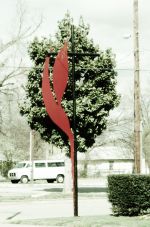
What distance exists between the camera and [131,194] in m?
16.3

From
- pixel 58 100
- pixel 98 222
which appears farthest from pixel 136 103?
pixel 98 222

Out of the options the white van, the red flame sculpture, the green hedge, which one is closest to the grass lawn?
the green hedge

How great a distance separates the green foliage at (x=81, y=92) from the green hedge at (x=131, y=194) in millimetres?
13280

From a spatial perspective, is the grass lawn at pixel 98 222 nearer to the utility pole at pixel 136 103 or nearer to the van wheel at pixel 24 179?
the utility pole at pixel 136 103

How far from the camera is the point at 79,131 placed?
98.3 feet

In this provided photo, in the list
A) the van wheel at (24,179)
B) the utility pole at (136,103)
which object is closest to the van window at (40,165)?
the van wheel at (24,179)

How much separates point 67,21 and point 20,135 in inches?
2399

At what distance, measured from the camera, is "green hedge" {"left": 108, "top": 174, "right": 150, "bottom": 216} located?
16234 millimetres

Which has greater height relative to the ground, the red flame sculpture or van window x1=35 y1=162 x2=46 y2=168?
the red flame sculpture

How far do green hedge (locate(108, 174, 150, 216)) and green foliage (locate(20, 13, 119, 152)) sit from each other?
1328cm

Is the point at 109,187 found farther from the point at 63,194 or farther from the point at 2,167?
the point at 2,167

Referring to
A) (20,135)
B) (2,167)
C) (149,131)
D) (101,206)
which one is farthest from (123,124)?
(101,206)

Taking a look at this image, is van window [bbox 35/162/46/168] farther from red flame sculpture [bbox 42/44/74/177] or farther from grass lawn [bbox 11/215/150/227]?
grass lawn [bbox 11/215/150/227]

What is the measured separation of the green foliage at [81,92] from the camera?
29891mm
